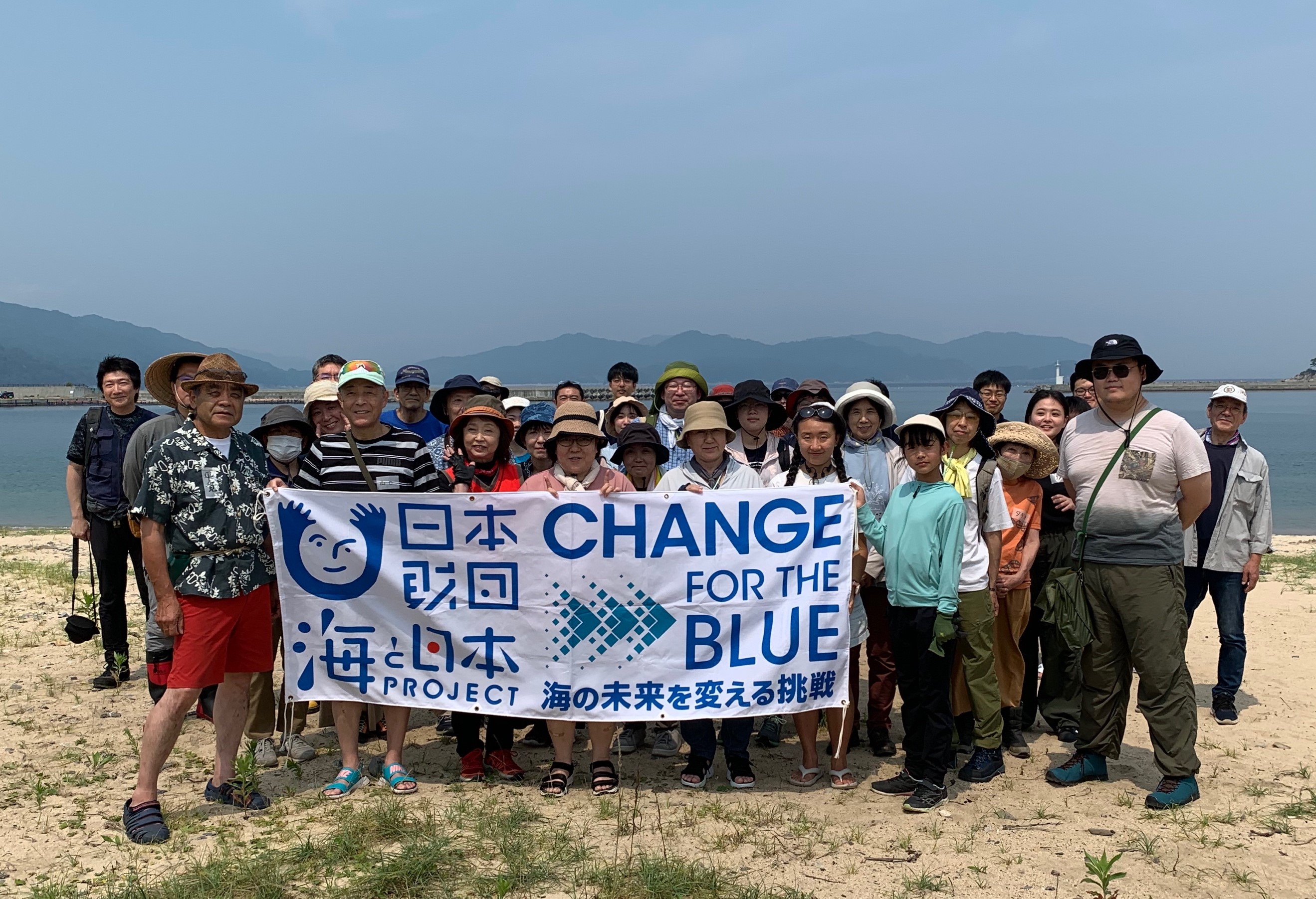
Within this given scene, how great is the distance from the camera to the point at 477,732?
17.4ft

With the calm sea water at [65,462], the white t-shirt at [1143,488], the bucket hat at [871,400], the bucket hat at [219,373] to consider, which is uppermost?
the bucket hat at [219,373]

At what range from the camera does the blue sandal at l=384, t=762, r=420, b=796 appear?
16.3 feet

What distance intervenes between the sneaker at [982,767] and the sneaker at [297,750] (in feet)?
13.5

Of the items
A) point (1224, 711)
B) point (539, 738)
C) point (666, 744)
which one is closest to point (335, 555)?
point (539, 738)

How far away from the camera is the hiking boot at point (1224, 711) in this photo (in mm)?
6195

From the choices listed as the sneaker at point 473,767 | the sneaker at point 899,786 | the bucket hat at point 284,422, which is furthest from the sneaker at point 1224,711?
the bucket hat at point 284,422

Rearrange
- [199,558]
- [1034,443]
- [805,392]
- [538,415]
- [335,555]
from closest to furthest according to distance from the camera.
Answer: [199,558] → [335,555] → [1034,443] → [538,415] → [805,392]

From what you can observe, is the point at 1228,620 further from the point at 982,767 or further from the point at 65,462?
the point at 65,462

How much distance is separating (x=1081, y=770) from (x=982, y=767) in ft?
1.94

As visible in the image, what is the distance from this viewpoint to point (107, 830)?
15.1 ft

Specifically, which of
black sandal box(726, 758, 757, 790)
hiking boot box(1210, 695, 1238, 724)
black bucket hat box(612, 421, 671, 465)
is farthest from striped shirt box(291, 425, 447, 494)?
hiking boot box(1210, 695, 1238, 724)

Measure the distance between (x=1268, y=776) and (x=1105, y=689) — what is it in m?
1.24

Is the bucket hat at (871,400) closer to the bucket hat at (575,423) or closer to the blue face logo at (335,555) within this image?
the bucket hat at (575,423)

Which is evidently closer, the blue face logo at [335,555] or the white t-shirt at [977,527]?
the white t-shirt at [977,527]
